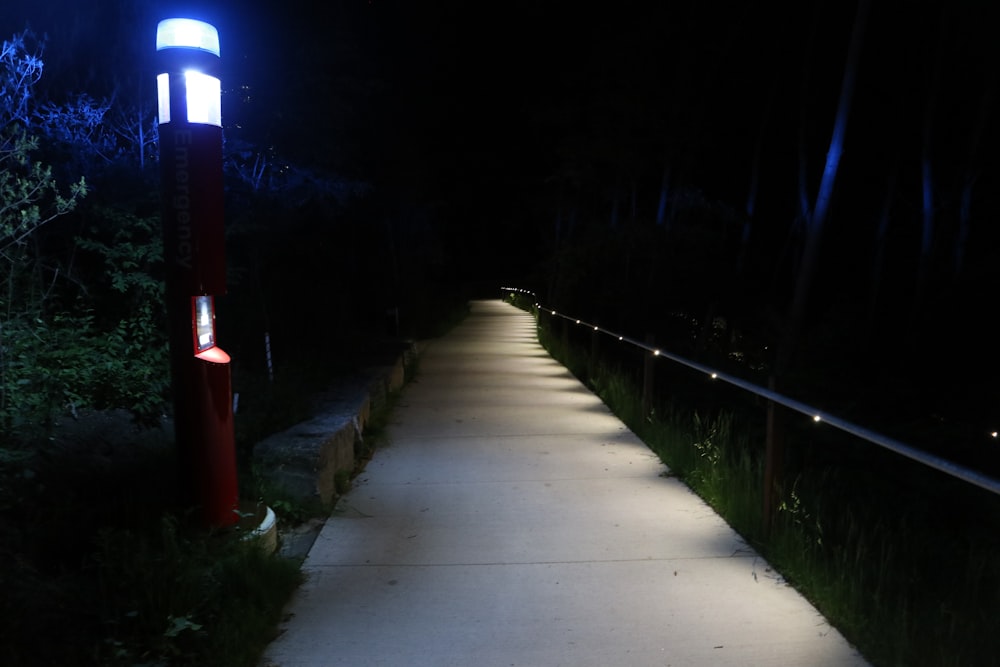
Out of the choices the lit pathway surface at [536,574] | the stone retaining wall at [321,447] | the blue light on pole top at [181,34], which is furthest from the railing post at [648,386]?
the blue light on pole top at [181,34]

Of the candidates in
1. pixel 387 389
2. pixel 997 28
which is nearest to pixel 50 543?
pixel 387 389

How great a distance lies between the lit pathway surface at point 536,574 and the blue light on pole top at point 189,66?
266 centimetres

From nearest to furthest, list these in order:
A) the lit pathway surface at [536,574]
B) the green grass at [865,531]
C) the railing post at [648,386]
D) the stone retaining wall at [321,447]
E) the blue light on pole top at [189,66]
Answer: the green grass at [865,531] → the lit pathway surface at [536,574] → the blue light on pole top at [189,66] → the stone retaining wall at [321,447] → the railing post at [648,386]

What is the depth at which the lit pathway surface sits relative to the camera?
11.7 feet

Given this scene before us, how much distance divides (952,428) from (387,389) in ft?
22.8

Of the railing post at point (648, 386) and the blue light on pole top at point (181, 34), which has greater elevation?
the blue light on pole top at point (181, 34)

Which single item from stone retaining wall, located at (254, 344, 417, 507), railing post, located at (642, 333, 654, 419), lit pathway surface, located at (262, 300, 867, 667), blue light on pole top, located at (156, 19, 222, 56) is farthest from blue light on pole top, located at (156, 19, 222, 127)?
railing post, located at (642, 333, 654, 419)

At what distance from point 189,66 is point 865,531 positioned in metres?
4.62

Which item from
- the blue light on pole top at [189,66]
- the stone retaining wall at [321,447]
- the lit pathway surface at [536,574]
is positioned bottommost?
the lit pathway surface at [536,574]

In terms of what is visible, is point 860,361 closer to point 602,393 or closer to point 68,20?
point 602,393

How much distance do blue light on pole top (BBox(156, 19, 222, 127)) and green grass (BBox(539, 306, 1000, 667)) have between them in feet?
13.4

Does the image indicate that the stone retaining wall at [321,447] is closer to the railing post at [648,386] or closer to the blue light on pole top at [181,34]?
the blue light on pole top at [181,34]

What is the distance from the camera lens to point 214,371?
4438mm

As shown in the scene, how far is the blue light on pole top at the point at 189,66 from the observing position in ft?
14.2
